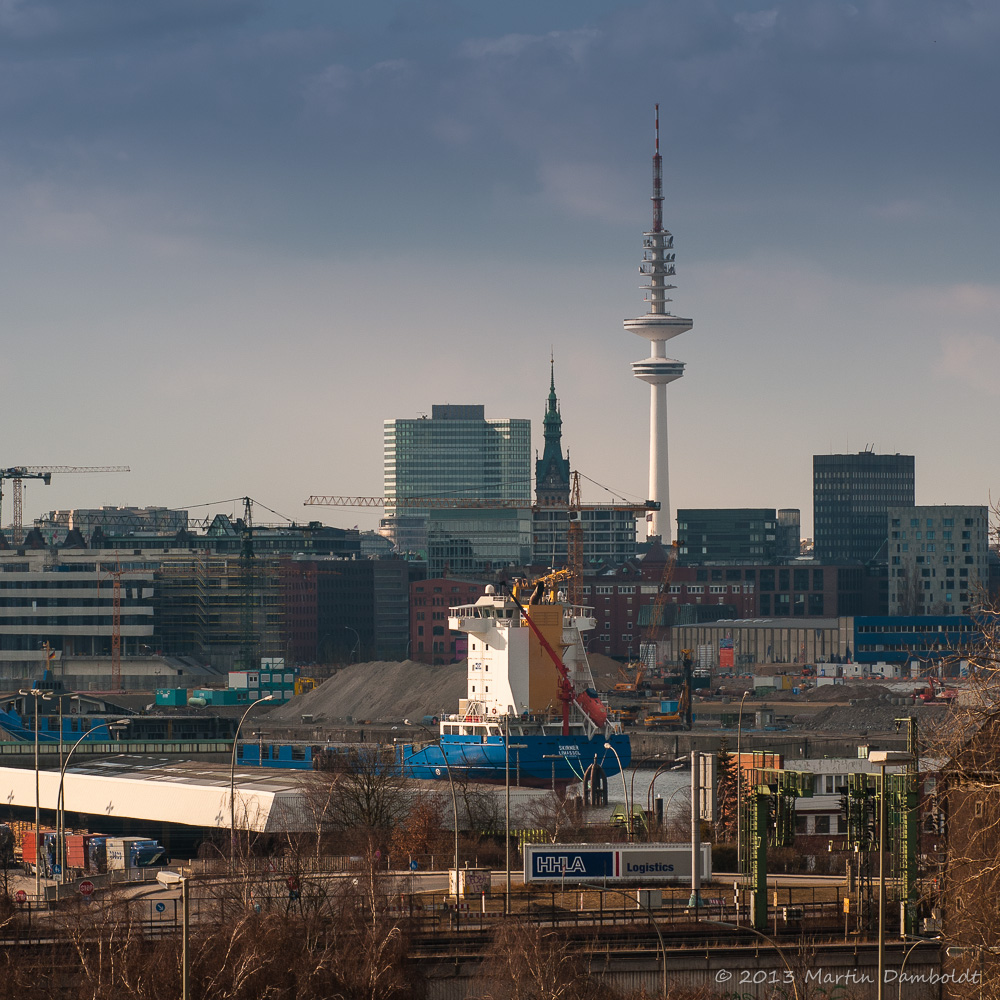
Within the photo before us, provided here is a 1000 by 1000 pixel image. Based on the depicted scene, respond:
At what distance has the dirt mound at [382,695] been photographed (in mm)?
168875

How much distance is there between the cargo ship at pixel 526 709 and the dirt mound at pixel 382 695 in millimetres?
59275

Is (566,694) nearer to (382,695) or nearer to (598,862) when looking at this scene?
(598,862)

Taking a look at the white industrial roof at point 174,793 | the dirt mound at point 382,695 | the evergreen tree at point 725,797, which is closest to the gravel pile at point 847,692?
the dirt mound at point 382,695

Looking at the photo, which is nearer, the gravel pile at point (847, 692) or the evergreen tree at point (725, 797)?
the evergreen tree at point (725, 797)

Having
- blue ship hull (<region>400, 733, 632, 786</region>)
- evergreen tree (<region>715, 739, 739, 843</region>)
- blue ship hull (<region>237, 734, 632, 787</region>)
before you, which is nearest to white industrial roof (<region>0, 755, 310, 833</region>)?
blue ship hull (<region>237, 734, 632, 787</region>)

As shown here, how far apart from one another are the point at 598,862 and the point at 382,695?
390ft

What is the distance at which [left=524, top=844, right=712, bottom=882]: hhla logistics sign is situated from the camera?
54906mm

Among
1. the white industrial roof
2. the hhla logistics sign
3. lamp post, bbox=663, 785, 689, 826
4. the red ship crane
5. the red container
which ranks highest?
the red ship crane

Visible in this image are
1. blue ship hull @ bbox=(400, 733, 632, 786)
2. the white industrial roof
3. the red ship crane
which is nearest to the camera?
the white industrial roof

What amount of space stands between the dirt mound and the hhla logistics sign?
109 metres

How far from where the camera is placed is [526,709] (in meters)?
104

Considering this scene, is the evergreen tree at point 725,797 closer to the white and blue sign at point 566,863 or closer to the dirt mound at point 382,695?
the white and blue sign at point 566,863

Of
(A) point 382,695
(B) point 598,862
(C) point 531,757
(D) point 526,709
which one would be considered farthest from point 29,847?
(A) point 382,695

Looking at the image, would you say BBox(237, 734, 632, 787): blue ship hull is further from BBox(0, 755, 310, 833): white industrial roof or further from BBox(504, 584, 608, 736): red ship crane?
BBox(0, 755, 310, 833): white industrial roof
